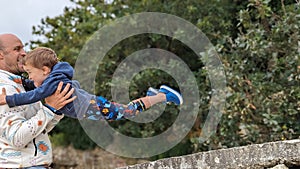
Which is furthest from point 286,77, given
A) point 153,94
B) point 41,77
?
point 41,77

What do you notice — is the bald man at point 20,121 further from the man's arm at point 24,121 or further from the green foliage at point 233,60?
the green foliage at point 233,60

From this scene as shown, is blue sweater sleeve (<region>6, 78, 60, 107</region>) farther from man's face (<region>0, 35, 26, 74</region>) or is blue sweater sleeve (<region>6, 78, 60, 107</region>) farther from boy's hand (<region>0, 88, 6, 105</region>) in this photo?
man's face (<region>0, 35, 26, 74</region>)

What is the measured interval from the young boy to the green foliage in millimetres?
2764

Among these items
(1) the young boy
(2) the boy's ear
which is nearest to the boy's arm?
(1) the young boy

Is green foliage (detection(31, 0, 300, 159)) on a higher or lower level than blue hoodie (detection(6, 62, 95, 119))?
higher

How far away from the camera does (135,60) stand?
22.8ft

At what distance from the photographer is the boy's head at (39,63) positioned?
2.48m

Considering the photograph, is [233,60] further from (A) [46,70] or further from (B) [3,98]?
(B) [3,98]

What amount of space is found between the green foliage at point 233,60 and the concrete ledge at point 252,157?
260cm

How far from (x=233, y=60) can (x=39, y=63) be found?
3477 millimetres

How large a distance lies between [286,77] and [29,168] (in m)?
3.68

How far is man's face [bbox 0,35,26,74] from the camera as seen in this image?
8.27 ft

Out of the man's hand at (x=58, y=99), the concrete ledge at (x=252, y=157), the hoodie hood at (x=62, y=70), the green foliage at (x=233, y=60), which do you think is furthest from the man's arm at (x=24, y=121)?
the green foliage at (x=233, y=60)

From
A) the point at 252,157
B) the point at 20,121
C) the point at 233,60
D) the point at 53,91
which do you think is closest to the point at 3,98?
the point at 20,121
